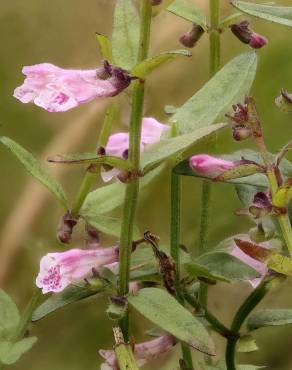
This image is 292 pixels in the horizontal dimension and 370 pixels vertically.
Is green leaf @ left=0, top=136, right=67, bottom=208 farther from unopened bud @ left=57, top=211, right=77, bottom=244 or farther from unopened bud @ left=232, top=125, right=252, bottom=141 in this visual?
unopened bud @ left=232, top=125, right=252, bottom=141

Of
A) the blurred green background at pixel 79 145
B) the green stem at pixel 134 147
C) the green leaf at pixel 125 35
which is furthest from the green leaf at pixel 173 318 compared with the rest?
the blurred green background at pixel 79 145

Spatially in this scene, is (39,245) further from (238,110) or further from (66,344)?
(238,110)

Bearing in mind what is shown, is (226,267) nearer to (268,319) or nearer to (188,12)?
(268,319)

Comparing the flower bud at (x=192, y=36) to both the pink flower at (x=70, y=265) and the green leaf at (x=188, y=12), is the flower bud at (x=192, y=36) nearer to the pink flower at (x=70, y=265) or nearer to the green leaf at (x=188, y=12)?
the green leaf at (x=188, y=12)

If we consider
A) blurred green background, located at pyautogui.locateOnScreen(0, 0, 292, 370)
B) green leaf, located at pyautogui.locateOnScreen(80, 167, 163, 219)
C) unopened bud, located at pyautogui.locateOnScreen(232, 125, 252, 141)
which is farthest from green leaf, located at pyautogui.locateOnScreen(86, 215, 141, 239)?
blurred green background, located at pyautogui.locateOnScreen(0, 0, 292, 370)

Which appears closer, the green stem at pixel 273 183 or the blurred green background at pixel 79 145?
the green stem at pixel 273 183

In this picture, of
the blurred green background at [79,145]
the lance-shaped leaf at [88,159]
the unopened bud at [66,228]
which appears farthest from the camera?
the blurred green background at [79,145]
